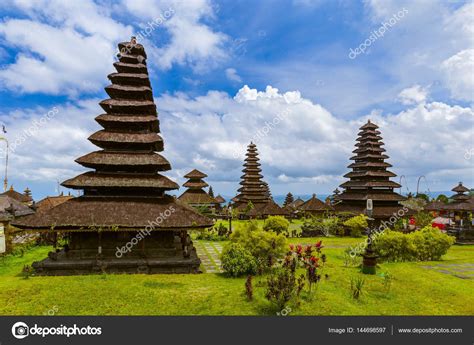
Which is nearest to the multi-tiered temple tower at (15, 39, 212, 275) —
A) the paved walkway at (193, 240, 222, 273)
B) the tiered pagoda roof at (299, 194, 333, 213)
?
the paved walkway at (193, 240, 222, 273)

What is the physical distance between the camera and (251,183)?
57.9 metres

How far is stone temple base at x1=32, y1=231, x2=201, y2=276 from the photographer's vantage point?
16.0 meters

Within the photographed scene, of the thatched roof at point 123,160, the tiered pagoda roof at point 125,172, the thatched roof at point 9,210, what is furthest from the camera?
the thatched roof at point 9,210

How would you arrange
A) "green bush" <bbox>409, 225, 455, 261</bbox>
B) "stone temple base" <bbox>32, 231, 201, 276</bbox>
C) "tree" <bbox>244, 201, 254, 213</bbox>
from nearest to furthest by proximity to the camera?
"stone temple base" <bbox>32, 231, 201, 276</bbox>, "green bush" <bbox>409, 225, 455, 261</bbox>, "tree" <bbox>244, 201, 254, 213</bbox>

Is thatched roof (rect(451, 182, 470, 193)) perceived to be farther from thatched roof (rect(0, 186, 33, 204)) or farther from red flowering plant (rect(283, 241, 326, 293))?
thatched roof (rect(0, 186, 33, 204))

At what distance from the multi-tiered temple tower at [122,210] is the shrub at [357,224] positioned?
2271 cm

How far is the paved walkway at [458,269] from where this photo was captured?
16.1 meters

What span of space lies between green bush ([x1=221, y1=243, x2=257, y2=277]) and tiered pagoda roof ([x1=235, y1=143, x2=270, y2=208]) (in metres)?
40.2

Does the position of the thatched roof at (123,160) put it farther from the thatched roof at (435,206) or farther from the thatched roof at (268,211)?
the thatched roof at (435,206)

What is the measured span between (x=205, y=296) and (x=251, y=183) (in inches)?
1820

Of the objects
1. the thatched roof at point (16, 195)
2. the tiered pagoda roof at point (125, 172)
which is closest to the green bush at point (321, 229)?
the tiered pagoda roof at point (125, 172)

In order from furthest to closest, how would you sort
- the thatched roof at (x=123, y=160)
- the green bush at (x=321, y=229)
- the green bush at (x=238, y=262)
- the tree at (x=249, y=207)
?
the tree at (x=249, y=207) → the green bush at (x=321, y=229) → the thatched roof at (x=123, y=160) → the green bush at (x=238, y=262)

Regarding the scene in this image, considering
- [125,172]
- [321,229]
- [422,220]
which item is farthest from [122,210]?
[422,220]
